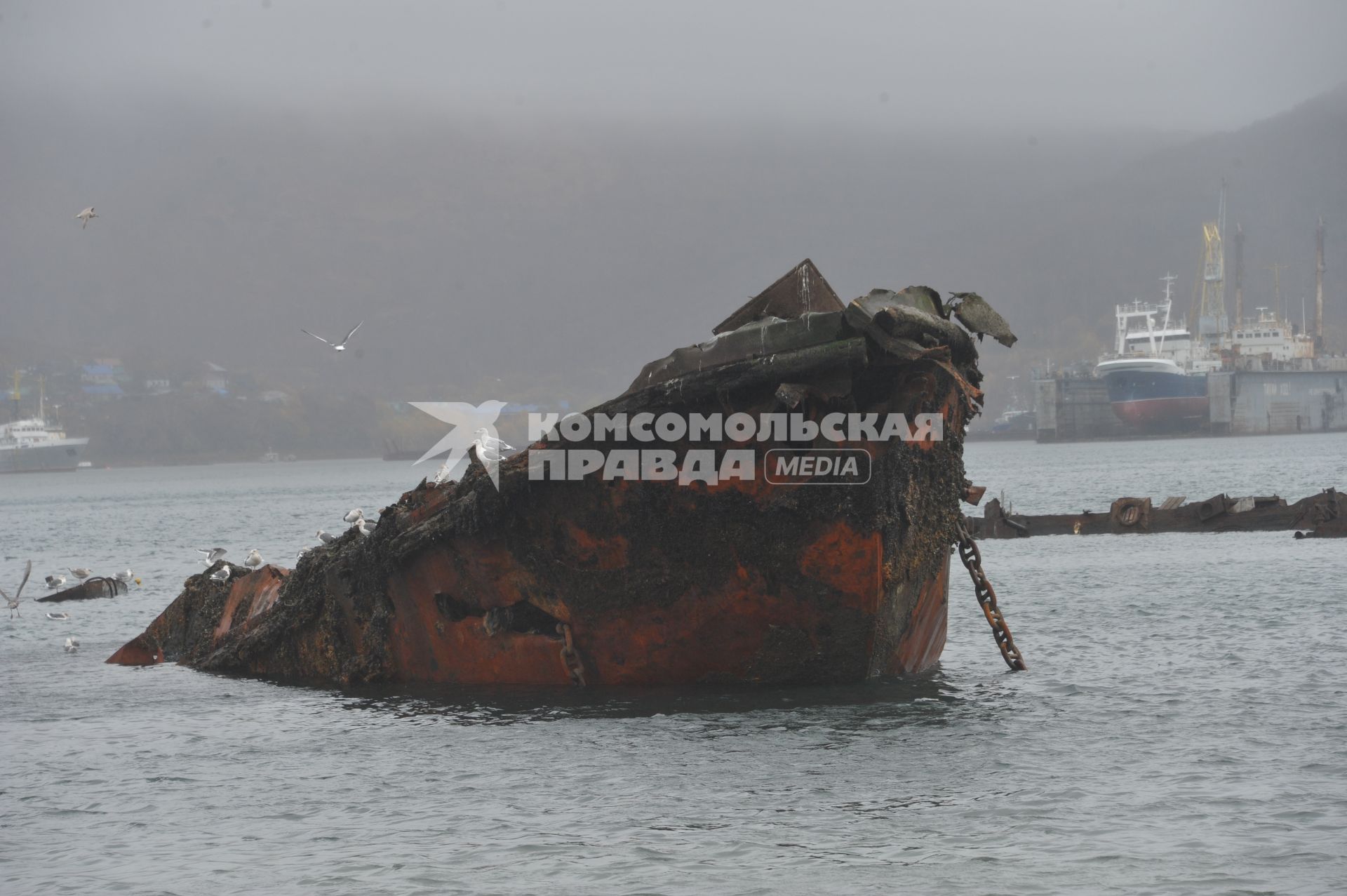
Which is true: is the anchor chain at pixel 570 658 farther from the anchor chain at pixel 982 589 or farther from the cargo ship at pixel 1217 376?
the cargo ship at pixel 1217 376

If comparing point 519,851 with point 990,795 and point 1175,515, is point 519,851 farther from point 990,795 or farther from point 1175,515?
point 1175,515

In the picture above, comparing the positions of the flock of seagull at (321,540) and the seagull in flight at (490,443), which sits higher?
the seagull in flight at (490,443)

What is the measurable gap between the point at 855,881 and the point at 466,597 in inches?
215

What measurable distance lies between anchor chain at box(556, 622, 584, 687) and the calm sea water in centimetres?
22

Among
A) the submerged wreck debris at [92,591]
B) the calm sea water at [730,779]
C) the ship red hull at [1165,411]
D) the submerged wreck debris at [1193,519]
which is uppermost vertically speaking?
the ship red hull at [1165,411]

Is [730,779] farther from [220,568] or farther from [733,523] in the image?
[220,568]

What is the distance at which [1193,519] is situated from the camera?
31.2 meters

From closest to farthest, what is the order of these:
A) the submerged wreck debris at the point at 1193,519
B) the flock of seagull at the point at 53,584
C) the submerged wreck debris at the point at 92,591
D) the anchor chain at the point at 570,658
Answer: the anchor chain at the point at 570,658 → the flock of seagull at the point at 53,584 → the submerged wreck debris at the point at 92,591 → the submerged wreck debris at the point at 1193,519

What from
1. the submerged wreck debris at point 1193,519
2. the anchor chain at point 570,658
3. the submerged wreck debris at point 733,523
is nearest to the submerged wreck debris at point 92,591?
the submerged wreck debris at point 1193,519

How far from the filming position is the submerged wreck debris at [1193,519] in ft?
96.7

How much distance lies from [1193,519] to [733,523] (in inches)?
949

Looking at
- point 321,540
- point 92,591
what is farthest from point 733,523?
point 92,591

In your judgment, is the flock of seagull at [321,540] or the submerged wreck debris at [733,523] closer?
the submerged wreck debris at [733,523]

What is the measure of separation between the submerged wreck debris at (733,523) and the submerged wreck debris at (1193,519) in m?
17.7
